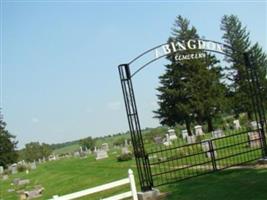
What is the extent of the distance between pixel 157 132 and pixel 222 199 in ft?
140

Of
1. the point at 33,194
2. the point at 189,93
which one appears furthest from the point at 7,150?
the point at 33,194

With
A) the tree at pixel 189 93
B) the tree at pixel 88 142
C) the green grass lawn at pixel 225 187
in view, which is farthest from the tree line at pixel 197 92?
the green grass lawn at pixel 225 187

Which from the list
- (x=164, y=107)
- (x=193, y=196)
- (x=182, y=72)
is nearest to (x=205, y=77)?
(x=182, y=72)

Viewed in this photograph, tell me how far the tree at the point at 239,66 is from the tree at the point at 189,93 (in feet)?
11.3

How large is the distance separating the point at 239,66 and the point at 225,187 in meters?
46.1

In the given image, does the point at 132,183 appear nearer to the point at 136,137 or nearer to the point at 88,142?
the point at 136,137

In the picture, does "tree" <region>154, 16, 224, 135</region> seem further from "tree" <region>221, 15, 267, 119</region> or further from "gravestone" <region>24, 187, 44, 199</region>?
"gravestone" <region>24, 187, 44, 199</region>

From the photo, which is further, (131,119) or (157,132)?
(157,132)

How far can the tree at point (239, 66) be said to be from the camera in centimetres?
5219

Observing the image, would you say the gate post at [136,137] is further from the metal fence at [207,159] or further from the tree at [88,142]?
the tree at [88,142]

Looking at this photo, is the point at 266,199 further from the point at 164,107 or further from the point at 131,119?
the point at 164,107

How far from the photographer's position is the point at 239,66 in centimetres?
5447

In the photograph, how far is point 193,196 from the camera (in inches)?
403

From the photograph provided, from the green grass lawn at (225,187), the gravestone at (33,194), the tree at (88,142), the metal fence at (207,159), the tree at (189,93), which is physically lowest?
the gravestone at (33,194)
